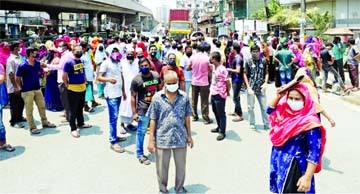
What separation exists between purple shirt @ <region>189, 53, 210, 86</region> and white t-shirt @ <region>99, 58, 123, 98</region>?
1.88 metres

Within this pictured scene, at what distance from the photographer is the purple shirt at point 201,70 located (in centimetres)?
798

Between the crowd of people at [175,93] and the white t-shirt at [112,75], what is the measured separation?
0.02m

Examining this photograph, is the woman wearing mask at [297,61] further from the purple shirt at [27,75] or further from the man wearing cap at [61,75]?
the purple shirt at [27,75]

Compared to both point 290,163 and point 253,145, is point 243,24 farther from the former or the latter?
point 290,163

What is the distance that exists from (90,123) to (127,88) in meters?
2.01

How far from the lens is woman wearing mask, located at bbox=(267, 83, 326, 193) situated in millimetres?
2993

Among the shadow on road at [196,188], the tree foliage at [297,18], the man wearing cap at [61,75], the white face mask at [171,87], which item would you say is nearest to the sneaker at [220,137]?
the shadow on road at [196,188]

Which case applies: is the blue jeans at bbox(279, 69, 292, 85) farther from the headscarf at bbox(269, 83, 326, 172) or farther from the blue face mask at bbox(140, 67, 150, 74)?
the headscarf at bbox(269, 83, 326, 172)

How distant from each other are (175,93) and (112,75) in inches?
103

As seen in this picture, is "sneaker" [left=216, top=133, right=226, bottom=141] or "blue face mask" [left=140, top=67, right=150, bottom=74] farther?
"sneaker" [left=216, top=133, right=226, bottom=141]

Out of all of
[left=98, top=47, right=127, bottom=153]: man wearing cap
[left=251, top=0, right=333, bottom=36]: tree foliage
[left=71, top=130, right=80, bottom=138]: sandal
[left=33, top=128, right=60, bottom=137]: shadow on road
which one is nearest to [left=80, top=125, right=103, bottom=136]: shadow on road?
[left=71, top=130, right=80, bottom=138]: sandal

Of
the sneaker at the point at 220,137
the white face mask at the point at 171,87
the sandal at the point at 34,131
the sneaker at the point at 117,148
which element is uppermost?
the white face mask at the point at 171,87

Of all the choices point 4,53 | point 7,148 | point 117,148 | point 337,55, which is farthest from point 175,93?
point 337,55

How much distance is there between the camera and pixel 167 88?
168 inches
